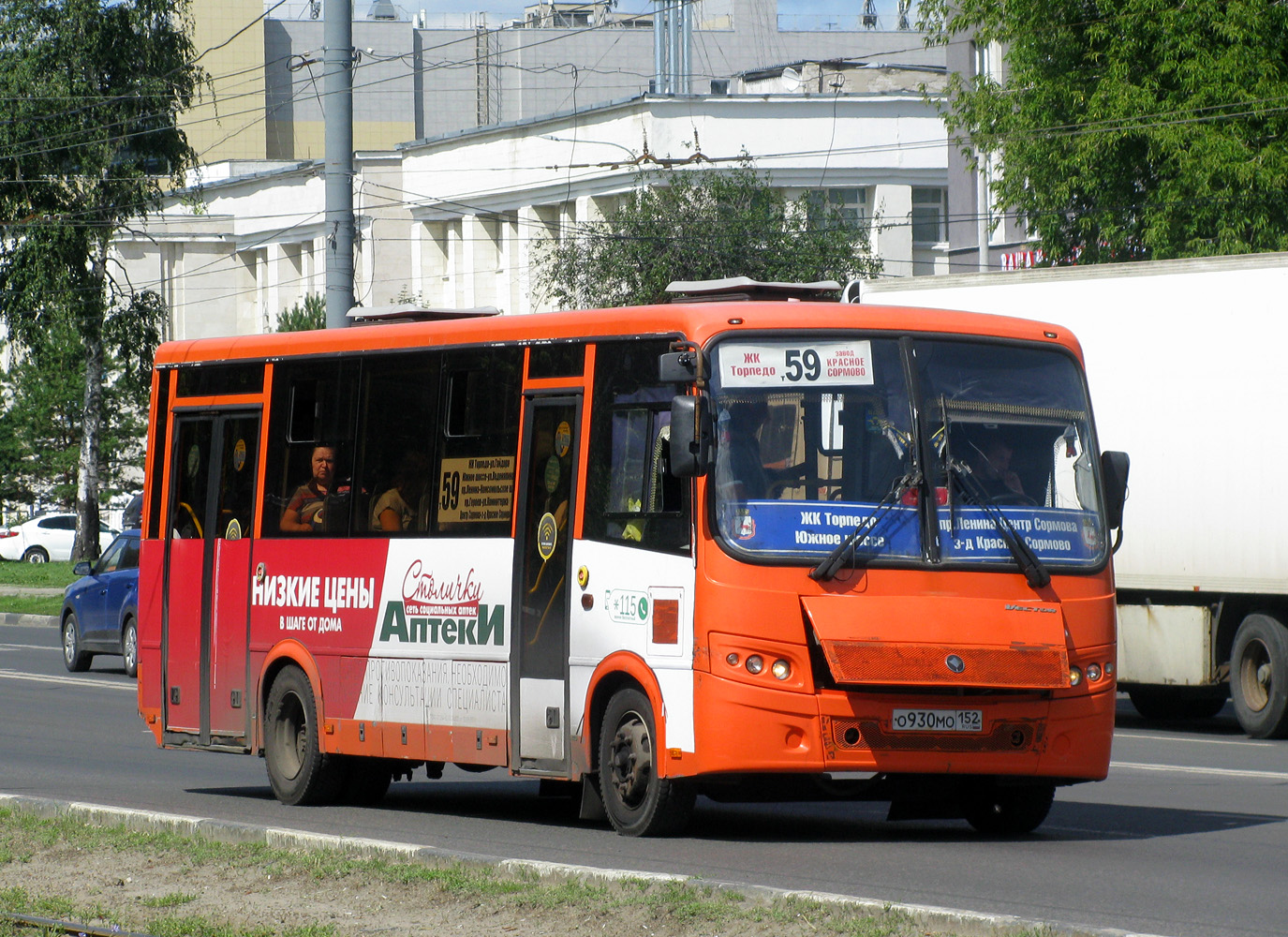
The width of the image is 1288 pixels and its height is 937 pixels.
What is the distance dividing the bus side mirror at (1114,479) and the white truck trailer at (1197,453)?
20.9 ft

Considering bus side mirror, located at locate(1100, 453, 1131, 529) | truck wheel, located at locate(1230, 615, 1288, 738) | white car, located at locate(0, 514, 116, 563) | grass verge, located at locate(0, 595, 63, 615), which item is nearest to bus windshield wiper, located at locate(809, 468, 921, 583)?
bus side mirror, located at locate(1100, 453, 1131, 529)

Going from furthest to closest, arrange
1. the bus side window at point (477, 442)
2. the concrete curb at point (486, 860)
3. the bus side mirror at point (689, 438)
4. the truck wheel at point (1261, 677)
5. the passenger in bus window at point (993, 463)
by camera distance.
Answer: the truck wheel at point (1261, 677), the bus side window at point (477, 442), the passenger in bus window at point (993, 463), the bus side mirror at point (689, 438), the concrete curb at point (486, 860)

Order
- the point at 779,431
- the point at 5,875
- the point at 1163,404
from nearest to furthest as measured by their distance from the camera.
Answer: the point at 5,875
the point at 779,431
the point at 1163,404

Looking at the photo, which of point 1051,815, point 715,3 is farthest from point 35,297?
point 715,3

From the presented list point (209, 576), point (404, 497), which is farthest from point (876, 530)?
point (209, 576)

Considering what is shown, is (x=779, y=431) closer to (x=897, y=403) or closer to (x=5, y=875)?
(x=897, y=403)

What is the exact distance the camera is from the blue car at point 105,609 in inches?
957

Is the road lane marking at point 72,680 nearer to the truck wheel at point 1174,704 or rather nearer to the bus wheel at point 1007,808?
the truck wheel at point 1174,704

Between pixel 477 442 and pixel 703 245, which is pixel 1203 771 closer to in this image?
pixel 477 442

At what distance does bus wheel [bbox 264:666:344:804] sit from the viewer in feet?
41.6

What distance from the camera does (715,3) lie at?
83.6m

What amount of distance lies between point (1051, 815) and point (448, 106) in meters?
80.1

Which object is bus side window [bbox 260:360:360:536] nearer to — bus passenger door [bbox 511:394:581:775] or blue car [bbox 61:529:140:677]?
bus passenger door [bbox 511:394:581:775]

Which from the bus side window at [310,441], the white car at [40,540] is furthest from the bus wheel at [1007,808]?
the white car at [40,540]
